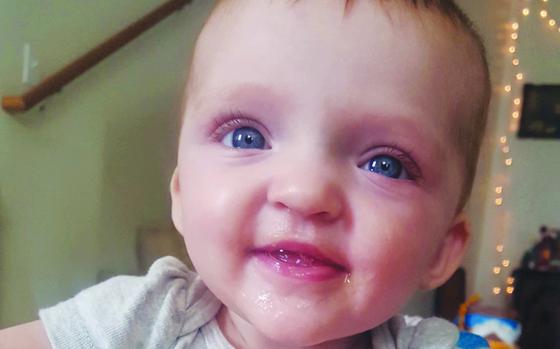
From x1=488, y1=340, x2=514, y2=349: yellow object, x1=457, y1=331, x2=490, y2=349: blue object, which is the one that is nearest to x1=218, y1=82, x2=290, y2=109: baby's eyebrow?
x1=457, y1=331, x2=490, y2=349: blue object

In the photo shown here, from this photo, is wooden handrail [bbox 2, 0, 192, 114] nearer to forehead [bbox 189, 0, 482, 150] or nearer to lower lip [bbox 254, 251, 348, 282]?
forehead [bbox 189, 0, 482, 150]

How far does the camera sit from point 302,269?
1.83 feet

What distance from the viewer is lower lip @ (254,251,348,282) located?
56 centimetres

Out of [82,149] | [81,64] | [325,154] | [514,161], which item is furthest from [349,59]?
[514,161]

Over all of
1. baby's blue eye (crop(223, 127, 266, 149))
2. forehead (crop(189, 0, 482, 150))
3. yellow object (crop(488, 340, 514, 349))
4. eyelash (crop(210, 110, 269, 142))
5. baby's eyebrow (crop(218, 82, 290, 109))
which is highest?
forehead (crop(189, 0, 482, 150))

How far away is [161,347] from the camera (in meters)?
0.71

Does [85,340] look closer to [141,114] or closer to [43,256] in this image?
[43,256]

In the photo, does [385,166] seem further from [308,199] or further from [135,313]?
[135,313]

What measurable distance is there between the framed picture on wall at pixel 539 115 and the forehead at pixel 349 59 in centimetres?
241

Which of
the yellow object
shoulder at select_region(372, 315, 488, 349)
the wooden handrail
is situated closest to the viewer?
shoulder at select_region(372, 315, 488, 349)

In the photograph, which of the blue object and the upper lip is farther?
the blue object

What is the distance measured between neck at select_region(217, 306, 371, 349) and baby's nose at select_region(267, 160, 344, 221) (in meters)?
0.20

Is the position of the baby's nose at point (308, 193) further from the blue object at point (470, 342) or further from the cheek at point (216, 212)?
the blue object at point (470, 342)

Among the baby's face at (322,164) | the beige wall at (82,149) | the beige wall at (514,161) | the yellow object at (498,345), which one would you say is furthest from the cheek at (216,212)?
the beige wall at (514,161)
